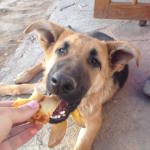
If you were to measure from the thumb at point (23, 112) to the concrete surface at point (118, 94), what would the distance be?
102cm

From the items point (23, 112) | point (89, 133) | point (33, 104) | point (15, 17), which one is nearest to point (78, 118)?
point (89, 133)

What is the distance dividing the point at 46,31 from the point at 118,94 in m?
1.08

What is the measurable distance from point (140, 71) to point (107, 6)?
1.22m

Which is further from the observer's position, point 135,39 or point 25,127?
point 135,39

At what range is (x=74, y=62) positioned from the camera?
9.19 feet

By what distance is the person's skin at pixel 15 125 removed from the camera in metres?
1.96

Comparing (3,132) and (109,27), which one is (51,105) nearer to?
(3,132)

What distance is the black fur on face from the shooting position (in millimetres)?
2594

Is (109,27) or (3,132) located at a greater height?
(3,132)

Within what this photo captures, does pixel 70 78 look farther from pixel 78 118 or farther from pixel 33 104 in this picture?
pixel 78 118

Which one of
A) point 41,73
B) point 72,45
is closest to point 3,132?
point 72,45

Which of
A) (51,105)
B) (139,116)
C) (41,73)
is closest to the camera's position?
(51,105)

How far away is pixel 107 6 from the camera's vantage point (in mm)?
4891

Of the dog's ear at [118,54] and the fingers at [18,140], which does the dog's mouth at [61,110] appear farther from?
the dog's ear at [118,54]
